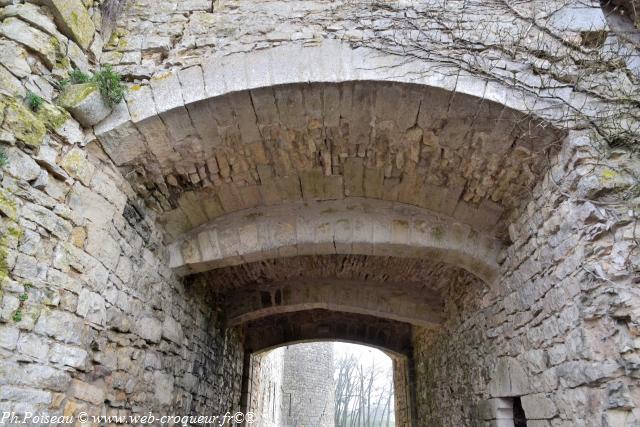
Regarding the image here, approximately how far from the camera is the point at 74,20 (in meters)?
2.68

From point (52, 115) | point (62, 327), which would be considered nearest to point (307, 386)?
point (62, 327)

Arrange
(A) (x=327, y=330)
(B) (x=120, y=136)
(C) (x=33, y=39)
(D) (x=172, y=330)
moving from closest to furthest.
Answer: (C) (x=33, y=39)
(B) (x=120, y=136)
(D) (x=172, y=330)
(A) (x=327, y=330)

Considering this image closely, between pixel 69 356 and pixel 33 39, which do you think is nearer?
pixel 69 356

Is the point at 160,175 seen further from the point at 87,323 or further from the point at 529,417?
the point at 529,417

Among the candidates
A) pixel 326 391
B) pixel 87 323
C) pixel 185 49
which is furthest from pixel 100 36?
pixel 326 391

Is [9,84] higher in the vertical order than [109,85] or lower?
lower

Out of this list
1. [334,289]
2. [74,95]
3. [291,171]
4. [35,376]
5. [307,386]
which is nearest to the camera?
[35,376]

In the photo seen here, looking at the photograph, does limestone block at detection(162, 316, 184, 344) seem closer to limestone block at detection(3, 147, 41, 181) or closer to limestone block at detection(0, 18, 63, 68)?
limestone block at detection(3, 147, 41, 181)

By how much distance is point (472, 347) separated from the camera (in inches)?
160

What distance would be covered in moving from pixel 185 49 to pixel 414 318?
373cm

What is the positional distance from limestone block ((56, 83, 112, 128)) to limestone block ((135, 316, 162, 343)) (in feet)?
4.51

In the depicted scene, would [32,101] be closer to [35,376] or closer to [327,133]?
[35,376]

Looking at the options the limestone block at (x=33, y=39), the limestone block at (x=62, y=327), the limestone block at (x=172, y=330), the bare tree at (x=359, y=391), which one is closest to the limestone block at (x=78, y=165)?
the limestone block at (x=33, y=39)

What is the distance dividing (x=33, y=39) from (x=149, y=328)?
1.99 metres
